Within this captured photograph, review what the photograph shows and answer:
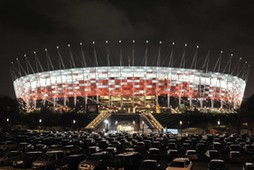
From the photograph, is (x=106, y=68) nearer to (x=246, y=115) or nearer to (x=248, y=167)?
(x=246, y=115)

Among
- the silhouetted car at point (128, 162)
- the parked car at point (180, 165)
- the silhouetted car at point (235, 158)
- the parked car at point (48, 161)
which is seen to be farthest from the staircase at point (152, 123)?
the parked car at point (180, 165)

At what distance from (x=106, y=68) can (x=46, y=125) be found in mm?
53337

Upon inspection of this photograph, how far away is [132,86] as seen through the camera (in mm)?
134000

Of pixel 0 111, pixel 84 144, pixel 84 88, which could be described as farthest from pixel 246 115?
pixel 84 88

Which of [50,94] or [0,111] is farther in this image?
[50,94]

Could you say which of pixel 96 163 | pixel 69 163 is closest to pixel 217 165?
pixel 96 163

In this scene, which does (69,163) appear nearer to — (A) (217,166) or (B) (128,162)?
(B) (128,162)

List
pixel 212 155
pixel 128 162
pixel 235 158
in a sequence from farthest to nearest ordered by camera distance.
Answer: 1. pixel 235 158
2. pixel 212 155
3. pixel 128 162

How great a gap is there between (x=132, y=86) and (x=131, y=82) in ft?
5.29

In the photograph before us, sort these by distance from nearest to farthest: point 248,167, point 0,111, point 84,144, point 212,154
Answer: point 248,167, point 212,154, point 84,144, point 0,111

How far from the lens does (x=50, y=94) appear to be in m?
141

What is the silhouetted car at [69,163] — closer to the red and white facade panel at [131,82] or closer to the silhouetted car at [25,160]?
the silhouetted car at [25,160]

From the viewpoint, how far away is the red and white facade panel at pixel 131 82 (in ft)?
437

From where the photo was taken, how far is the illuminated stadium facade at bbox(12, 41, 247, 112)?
133m
